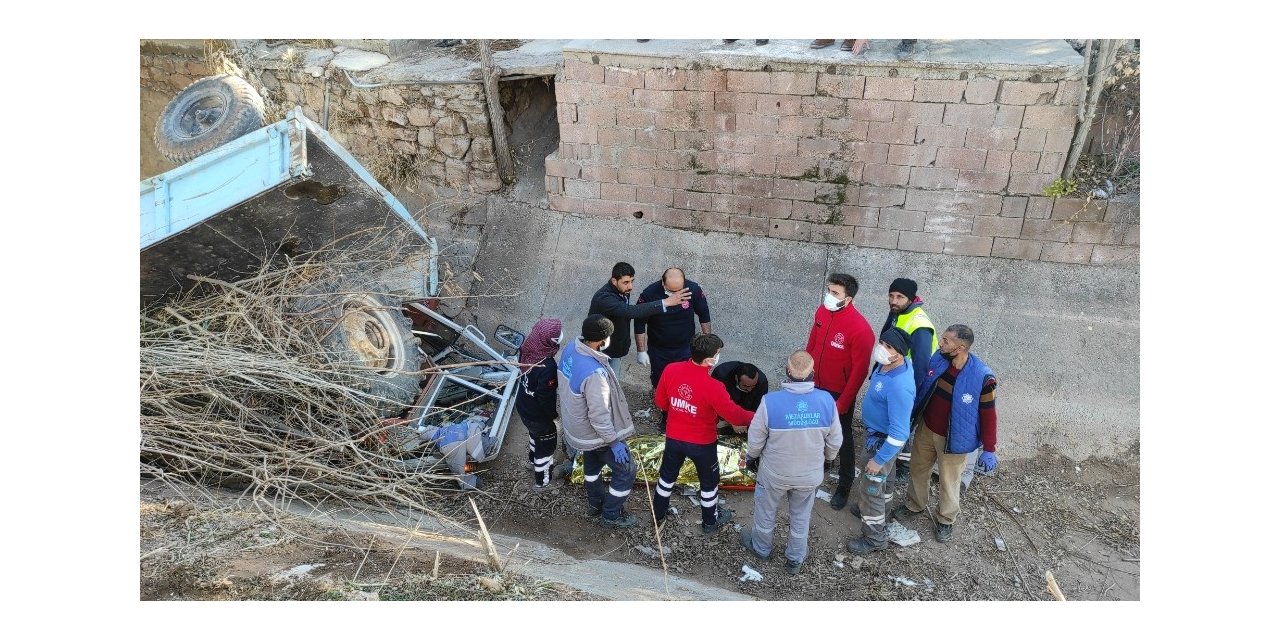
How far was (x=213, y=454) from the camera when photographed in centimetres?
450

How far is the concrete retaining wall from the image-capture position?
5.73 meters

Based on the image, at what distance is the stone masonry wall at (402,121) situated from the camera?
6.96 metres

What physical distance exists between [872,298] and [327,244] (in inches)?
166

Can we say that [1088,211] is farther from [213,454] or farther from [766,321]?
[213,454]

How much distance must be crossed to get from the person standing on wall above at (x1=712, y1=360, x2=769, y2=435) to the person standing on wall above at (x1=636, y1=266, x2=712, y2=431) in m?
0.50

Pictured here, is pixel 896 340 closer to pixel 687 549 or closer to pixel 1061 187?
pixel 687 549

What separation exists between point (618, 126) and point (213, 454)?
3810mm

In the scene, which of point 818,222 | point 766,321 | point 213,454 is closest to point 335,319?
point 213,454

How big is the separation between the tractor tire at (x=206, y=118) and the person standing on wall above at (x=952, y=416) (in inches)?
→ 192

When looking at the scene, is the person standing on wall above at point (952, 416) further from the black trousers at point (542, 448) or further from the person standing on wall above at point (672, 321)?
the black trousers at point (542, 448)

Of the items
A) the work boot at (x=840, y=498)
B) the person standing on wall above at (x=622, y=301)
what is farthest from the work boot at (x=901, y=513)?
Answer: the person standing on wall above at (x=622, y=301)

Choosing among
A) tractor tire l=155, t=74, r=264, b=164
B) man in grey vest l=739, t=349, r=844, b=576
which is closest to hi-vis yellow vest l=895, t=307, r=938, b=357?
man in grey vest l=739, t=349, r=844, b=576

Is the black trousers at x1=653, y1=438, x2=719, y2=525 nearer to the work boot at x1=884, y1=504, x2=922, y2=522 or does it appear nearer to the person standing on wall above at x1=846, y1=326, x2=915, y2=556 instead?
the person standing on wall above at x1=846, y1=326, x2=915, y2=556

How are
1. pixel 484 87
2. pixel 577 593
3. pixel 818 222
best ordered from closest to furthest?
1. pixel 577 593
2. pixel 818 222
3. pixel 484 87
